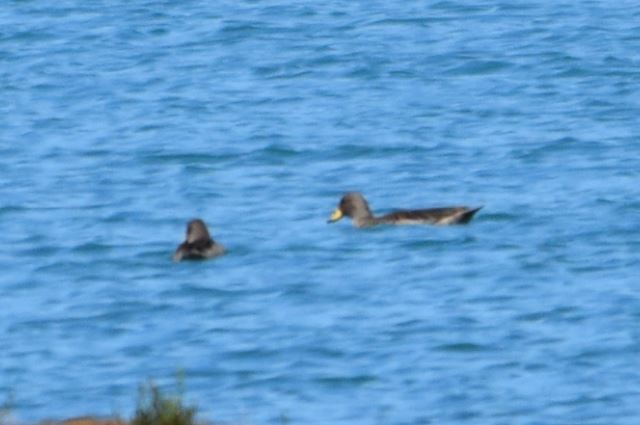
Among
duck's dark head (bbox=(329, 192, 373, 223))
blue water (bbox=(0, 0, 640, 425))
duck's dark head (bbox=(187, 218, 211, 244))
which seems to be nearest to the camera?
blue water (bbox=(0, 0, 640, 425))

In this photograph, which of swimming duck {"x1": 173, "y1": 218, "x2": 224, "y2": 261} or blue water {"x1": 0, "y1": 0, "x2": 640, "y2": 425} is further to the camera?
swimming duck {"x1": 173, "y1": 218, "x2": 224, "y2": 261}

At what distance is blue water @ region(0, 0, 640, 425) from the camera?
526 inches

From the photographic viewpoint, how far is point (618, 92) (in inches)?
1006

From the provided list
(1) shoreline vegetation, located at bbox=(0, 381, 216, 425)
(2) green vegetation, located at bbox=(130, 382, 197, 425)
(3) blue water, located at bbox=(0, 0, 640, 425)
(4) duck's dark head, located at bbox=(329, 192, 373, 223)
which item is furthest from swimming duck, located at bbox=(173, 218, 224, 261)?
(2) green vegetation, located at bbox=(130, 382, 197, 425)

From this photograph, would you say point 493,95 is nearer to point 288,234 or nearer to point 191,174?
point 191,174

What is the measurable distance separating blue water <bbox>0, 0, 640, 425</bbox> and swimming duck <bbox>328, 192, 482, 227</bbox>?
12 centimetres

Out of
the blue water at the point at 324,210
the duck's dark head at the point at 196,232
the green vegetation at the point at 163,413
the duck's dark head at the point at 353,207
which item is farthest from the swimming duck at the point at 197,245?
the green vegetation at the point at 163,413

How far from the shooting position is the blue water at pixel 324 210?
13367 millimetres

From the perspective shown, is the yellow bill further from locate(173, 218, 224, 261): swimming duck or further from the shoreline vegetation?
the shoreline vegetation

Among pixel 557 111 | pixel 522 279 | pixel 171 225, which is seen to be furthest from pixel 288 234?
pixel 557 111

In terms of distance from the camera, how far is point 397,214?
60.5 ft

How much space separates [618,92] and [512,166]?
4.94 meters

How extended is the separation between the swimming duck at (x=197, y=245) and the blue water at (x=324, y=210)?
0.38 feet

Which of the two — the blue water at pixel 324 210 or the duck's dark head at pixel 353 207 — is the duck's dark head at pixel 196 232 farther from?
the duck's dark head at pixel 353 207
